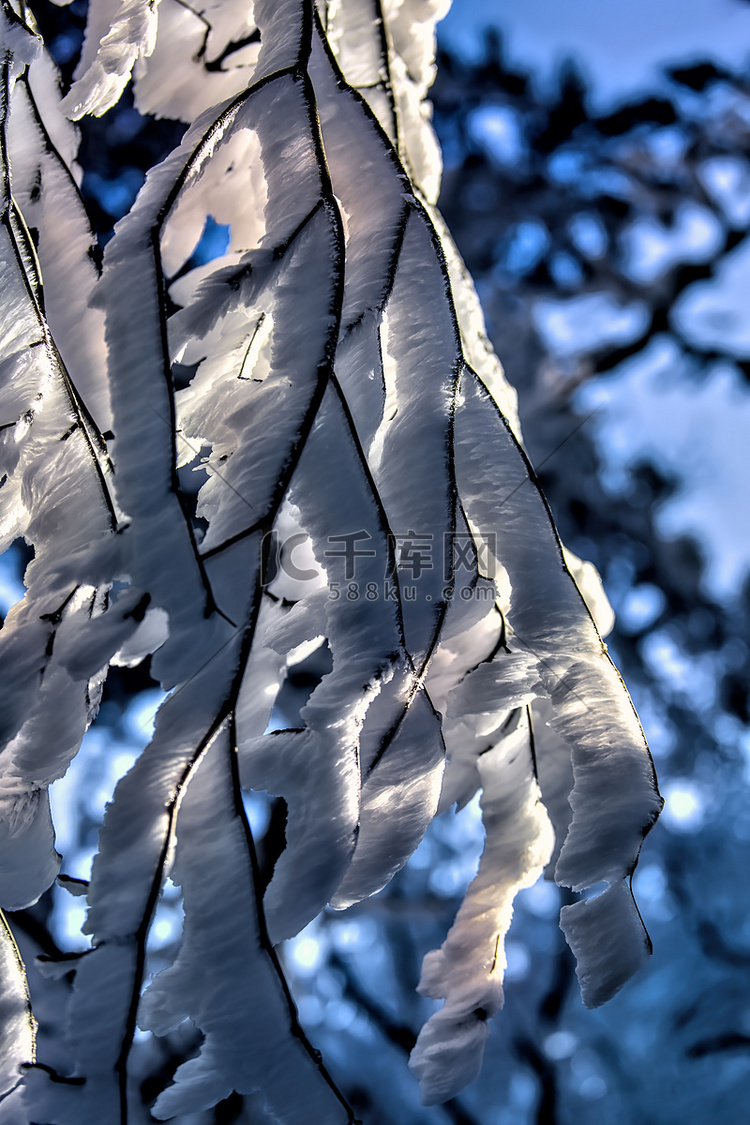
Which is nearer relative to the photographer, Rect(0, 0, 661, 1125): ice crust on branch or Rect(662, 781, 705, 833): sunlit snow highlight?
Rect(0, 0, 661, 1125): ice crust on branch

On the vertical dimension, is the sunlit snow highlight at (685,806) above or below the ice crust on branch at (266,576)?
below

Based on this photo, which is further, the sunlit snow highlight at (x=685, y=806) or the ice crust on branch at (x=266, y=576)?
the sunlit snow highlight at (x=685, y=806)

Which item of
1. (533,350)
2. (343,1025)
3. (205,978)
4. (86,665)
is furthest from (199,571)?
(343,1025)

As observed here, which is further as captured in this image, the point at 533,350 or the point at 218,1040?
the point at 533,350

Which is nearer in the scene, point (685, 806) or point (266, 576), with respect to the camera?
point (266, 576)

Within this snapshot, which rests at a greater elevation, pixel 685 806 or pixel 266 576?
pixel 266 576

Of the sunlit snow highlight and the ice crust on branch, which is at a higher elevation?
the ice crust on branch

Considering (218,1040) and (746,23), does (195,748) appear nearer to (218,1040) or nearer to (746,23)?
(218,1040)

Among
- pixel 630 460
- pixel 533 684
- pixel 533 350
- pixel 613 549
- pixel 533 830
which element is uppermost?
pixel 533 684
